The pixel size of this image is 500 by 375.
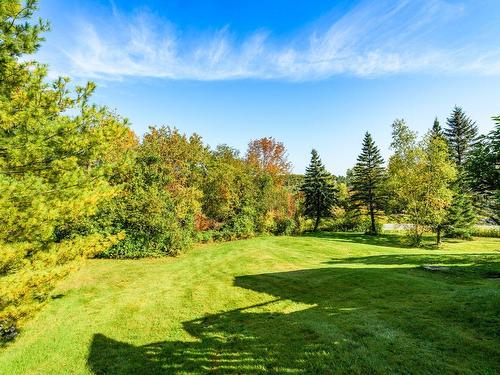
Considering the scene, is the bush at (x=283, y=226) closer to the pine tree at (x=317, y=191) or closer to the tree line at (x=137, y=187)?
the tree line at (x=137, y=187)

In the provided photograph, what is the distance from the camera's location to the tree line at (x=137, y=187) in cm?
646

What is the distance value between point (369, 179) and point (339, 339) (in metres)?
34.1

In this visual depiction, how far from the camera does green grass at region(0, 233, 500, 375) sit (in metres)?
5.69

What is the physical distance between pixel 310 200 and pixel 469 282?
29.9 metres

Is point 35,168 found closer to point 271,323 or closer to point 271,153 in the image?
point 271,323

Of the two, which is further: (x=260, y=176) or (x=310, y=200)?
(x=310, y=200)

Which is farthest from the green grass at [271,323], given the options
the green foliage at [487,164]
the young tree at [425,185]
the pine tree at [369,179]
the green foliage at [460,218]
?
the pine tree at [369,179]

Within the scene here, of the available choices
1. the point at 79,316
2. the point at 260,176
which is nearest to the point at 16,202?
the point at 79,316

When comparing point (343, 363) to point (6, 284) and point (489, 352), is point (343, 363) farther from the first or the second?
point (6, 284)

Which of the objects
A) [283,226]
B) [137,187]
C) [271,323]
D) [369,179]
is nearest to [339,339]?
[271,323]

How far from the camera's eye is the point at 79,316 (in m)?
9.23

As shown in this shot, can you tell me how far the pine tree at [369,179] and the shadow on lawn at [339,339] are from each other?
28087 millimetres

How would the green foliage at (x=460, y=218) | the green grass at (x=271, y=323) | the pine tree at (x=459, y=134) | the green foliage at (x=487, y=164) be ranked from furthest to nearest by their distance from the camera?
the pine tree at (x=459, y=134) → the green foliage at (x=460, y=218) → the green foliage at (x=487, y=164) → the green grass at (x=271, y=323)

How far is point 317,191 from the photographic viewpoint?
40094 mm
